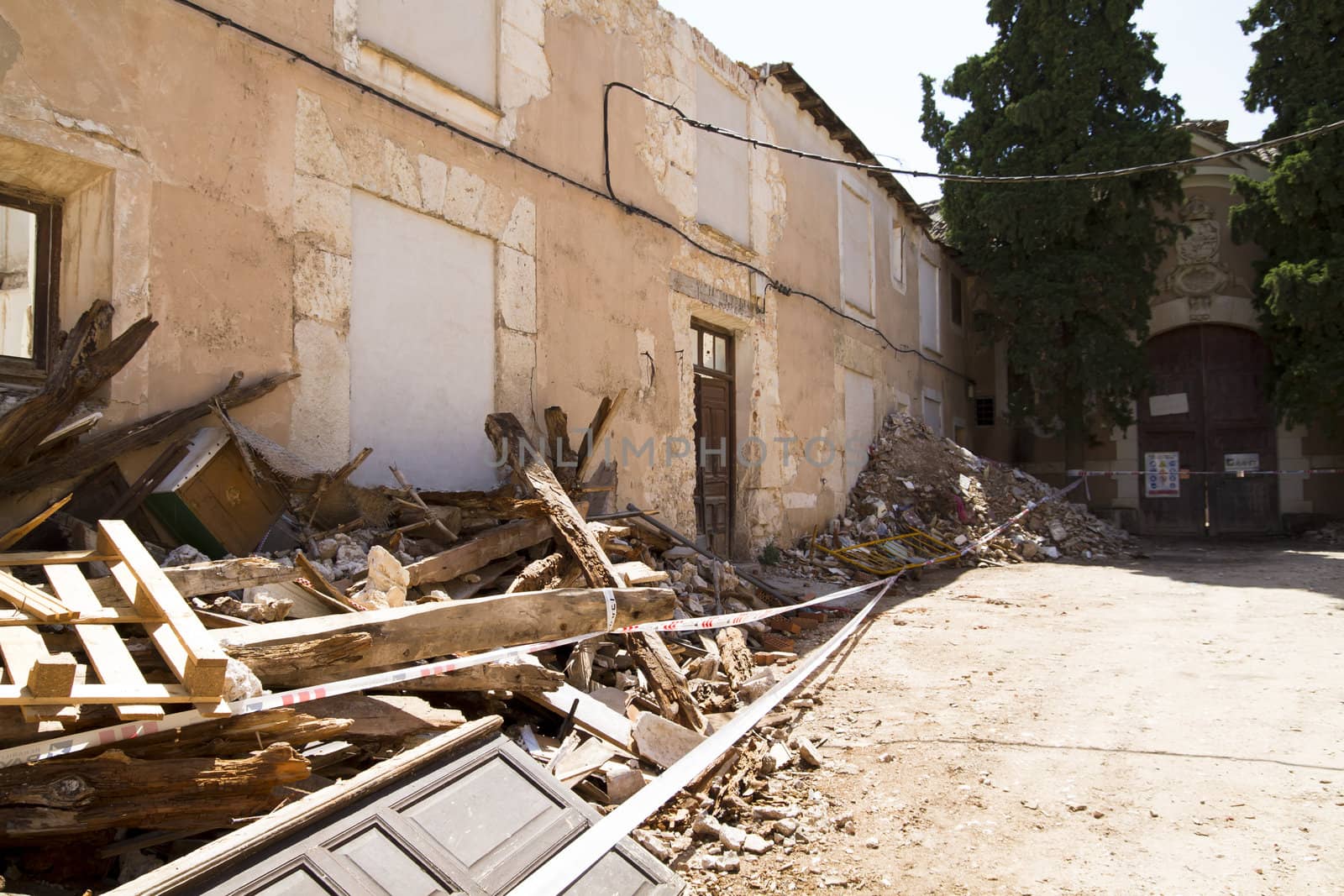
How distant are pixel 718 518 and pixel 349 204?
18.0 feet

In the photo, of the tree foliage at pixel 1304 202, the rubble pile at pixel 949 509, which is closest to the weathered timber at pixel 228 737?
the rubble pile at pixel 949 509

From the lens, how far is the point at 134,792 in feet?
7.97

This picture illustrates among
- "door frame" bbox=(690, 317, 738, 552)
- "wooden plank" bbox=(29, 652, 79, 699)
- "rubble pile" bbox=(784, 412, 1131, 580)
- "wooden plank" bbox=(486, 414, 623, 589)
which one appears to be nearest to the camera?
"wooden plank" bbox=(29, 652, 79, 699)

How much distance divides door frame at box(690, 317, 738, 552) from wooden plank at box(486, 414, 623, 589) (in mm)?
3614

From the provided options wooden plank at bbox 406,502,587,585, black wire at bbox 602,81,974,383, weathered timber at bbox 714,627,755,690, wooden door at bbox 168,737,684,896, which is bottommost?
weathered timber at bbox 714,627,755,690

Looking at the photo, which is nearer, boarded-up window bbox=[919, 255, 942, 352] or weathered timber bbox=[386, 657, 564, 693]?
weathered timber bbox=[386, 657, 564, 693]

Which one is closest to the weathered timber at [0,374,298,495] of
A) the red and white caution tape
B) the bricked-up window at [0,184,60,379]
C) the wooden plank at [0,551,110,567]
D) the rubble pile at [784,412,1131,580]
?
the bricked-up window at [0,184,60,379]

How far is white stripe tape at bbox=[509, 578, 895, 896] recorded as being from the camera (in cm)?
227

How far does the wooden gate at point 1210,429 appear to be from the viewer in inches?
615

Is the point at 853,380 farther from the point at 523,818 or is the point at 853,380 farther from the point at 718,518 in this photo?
the point at 523,818

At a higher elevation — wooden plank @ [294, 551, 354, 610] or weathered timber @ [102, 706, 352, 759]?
wooden plank @ [294, 551, 354, 610]

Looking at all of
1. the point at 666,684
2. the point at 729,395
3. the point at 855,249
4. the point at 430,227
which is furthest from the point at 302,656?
the point at 855,249

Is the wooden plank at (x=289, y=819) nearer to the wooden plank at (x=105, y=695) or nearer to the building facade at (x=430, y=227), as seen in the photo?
the wooden plank at (x=105, y=695)

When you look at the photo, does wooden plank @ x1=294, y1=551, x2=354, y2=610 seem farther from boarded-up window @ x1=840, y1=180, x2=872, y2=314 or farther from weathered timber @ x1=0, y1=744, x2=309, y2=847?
boarded-up window @ x1=840, y1=180, x2=872, y2=314
